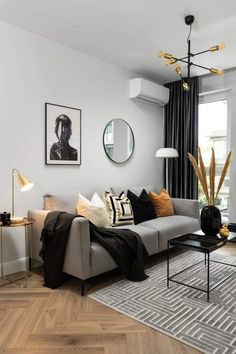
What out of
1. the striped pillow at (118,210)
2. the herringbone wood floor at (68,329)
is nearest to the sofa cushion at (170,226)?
the striped pillow at (118,210)

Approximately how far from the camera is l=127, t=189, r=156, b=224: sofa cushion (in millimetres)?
3656

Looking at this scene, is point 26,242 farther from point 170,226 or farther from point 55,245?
point 170,226

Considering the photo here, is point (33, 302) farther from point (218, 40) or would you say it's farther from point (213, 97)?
point (213, 97)

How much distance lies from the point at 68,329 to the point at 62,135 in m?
2.18

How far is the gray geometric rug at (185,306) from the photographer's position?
1.88m

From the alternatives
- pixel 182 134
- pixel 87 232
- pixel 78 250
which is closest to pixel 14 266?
pixel 78 250

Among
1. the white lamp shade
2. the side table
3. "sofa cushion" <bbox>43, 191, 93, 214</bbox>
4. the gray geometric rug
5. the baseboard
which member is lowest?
the gray geometric rug

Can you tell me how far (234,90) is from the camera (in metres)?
4.34

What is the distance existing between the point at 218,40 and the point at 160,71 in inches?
46.5

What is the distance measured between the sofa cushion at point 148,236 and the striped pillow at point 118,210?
129mm

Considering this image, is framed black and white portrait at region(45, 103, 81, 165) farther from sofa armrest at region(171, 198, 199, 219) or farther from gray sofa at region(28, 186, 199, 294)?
sofa armrest at region(171, 198, 199, 219)

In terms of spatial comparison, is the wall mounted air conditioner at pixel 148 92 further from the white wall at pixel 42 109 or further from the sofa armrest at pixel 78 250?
the sofa armrest at pixel 78 250

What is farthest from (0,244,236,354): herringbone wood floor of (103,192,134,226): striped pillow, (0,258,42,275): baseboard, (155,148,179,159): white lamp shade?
(155,148,179,159): white lamp shade

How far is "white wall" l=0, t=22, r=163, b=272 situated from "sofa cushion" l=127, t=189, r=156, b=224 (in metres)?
0.47
